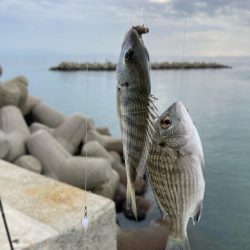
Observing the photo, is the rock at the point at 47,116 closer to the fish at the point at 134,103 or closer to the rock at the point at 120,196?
the rock at the point at 120,196

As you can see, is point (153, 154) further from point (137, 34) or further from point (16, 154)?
point (16, 154)

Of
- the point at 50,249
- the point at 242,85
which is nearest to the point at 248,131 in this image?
the point at 242,85

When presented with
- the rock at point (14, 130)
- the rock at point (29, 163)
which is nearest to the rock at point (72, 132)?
the rock at point (14, 130)

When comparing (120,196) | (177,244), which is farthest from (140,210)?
(177,244)

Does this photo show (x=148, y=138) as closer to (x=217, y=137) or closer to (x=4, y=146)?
(x=4, y=146)

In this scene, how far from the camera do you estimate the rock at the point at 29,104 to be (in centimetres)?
901

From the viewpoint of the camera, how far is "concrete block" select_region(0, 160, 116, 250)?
308 cm

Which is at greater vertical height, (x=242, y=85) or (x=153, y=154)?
(x=153, y=154)

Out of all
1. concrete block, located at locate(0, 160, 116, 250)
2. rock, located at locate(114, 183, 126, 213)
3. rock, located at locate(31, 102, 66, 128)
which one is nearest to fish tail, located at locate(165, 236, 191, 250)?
concrete block, located at locate(0, 160, 116, 250)

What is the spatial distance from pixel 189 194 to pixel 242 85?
54.1 ft

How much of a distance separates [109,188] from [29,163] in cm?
120

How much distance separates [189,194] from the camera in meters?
1.27

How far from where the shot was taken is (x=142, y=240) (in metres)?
4.88

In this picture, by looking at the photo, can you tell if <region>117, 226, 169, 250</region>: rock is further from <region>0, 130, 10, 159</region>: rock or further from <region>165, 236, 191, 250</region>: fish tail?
<region>165, 236, 191, 250</region>: fish tail
